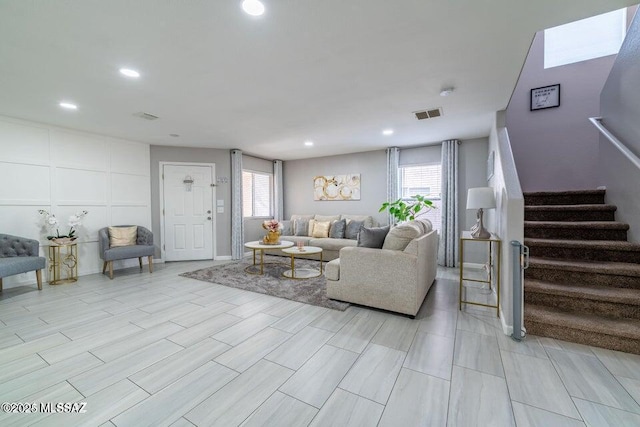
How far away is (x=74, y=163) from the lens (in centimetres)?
421

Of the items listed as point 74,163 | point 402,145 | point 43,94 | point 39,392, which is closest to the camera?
point 39,392

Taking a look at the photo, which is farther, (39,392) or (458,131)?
(458,131)

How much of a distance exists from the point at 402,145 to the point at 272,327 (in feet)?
14.7

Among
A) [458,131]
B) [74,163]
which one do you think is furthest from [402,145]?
[74,163]

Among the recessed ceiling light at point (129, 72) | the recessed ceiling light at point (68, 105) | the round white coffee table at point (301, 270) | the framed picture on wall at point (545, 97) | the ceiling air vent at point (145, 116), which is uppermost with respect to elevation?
the framed picture on wall at point (545, 97)

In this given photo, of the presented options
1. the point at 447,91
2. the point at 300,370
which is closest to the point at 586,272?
the point at 447,91

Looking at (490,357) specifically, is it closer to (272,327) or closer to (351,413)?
(351,413)

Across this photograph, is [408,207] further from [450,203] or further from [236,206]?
[236,206]

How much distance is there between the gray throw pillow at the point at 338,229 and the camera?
560cm

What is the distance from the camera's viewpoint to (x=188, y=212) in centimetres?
545

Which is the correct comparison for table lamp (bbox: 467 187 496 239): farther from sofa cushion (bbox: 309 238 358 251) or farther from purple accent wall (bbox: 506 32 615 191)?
sofa cushion (bbox: 309 238 358 251)

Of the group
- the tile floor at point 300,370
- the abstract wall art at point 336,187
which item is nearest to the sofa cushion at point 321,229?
the abstract wall art at point 336,187

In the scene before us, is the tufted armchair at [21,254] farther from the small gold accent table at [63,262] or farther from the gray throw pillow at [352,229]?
the gray throw pillow at [352,229]

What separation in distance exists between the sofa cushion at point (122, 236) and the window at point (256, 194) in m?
2.12
